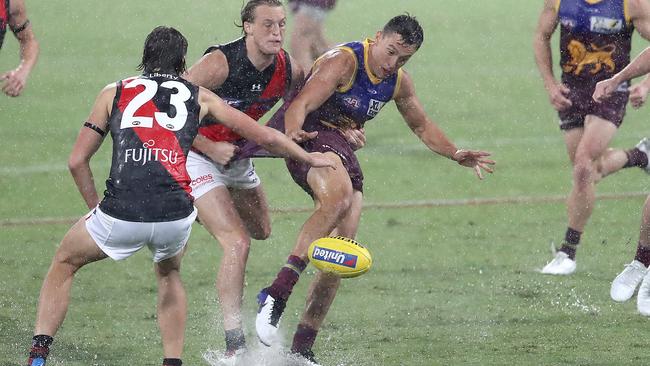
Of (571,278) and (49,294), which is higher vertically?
(49,294)

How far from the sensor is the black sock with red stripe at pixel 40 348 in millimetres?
7418

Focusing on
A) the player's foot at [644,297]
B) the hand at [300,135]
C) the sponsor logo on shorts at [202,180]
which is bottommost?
the player's foot at [644,297]

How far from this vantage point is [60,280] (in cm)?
752

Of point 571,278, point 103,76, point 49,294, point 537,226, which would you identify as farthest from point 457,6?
point 49,294

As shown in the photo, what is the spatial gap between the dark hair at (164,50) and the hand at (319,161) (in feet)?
3.12

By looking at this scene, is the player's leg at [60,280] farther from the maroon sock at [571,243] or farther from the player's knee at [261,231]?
the maroon sock at [571,243]

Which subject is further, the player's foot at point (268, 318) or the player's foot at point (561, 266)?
the player's foot at point (561, 266)

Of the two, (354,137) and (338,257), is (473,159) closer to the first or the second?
(354,137)

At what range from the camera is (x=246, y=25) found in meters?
8.88

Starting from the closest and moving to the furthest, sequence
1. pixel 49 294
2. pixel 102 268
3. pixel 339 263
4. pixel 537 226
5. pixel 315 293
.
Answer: pixel 49 294, pixel 339 263, pixel 315 293, pixel 102 268, pixel 537 226

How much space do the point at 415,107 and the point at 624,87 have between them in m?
3.13

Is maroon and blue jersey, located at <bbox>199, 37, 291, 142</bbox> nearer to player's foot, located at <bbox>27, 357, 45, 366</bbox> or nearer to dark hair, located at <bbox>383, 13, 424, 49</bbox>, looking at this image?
dark hair, located at <bbox>383, 13, 424, 49</bbox>

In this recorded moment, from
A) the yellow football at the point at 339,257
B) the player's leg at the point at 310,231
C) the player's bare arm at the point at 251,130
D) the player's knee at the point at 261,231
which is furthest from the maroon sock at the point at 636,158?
the player's bare arm at the point at 251,130

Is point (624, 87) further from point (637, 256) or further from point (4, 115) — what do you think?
point (4, 115)
